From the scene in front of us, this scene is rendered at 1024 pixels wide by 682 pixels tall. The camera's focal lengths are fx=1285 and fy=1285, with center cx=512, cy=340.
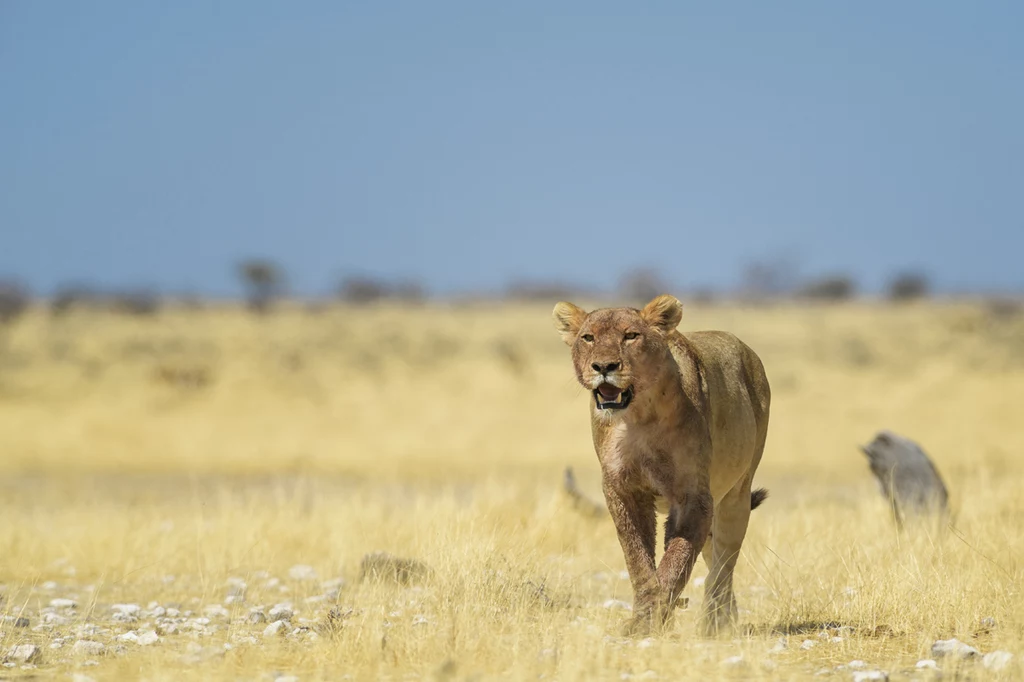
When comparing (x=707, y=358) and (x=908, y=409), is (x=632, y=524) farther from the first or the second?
(x=908, y=409)

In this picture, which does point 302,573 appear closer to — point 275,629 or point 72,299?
point 275,629

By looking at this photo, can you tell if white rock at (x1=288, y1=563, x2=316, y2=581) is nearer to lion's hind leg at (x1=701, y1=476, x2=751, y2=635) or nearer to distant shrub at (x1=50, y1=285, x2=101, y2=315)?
lion's hind leg at (x1=701, y1=476, x2=751, y2=635)

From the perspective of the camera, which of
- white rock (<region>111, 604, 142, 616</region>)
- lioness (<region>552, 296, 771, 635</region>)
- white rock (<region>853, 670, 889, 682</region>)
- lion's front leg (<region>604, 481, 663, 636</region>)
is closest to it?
white rock (<region>853, 670, 889, 682</region>)

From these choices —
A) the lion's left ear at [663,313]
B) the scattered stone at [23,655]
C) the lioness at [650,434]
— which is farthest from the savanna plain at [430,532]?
the lion's left ear at [663,313]

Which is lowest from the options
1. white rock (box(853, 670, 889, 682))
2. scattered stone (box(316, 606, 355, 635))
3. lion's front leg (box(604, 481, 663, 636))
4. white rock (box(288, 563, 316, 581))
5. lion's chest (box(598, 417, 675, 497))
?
white rock (box(288, 563, 316, 581))

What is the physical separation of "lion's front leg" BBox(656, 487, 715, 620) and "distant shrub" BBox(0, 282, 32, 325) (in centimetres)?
5072

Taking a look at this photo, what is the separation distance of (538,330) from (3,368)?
28.7m

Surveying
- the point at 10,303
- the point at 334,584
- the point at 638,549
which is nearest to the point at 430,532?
the point at 334,584

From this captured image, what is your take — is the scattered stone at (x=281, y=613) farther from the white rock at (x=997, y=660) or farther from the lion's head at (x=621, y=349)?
the white rock at (x=997, y=660)

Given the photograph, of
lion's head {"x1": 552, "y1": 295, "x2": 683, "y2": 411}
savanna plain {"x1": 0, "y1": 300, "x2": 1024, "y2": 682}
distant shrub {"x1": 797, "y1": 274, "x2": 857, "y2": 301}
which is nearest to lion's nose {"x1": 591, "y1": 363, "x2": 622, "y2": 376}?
lion's head {"x1": 552, "y1": 295, "x2": 683, "y2": 411}

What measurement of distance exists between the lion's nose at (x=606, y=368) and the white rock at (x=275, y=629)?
2.64 metres

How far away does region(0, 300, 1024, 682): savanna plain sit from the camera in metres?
6.76

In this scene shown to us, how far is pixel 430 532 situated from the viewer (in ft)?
29.4

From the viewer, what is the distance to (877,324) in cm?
5628
